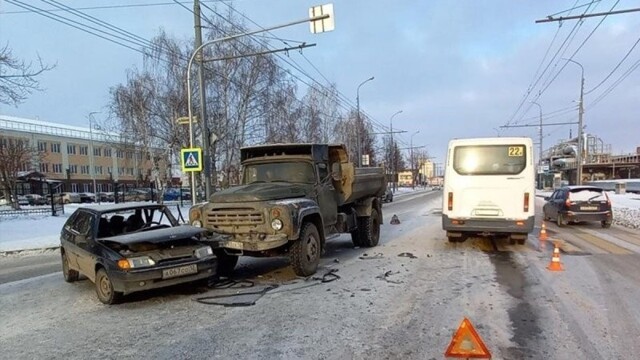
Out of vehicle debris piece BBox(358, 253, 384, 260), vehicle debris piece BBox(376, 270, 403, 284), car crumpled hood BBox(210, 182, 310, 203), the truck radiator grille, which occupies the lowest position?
vehicle debris piece BBox(358, 253, 384, 260)

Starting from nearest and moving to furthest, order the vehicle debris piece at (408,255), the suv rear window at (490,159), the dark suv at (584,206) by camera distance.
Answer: the vehicle debris piece at (408,255)
the suv rear window at (490,159)
the dark suv at (584,206)

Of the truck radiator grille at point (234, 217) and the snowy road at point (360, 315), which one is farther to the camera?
the truck radiator grille at point (234, 217)

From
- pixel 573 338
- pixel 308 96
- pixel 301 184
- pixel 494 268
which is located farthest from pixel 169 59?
pixel 573 338

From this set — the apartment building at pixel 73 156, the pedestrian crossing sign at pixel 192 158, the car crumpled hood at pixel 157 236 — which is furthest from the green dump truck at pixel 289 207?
the apartment building at pixel 73 156

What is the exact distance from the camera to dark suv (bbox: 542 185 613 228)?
16688 mm

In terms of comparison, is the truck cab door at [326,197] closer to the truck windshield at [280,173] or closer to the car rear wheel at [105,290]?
the truck windshield at [280,173]

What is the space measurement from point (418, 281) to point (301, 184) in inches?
121

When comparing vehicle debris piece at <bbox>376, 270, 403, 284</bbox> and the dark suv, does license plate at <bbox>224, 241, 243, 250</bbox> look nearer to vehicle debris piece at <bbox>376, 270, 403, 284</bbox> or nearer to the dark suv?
vehicle debris piece at <bbox>376, 270, 403, 284</bbox>

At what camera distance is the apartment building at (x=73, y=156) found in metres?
72.6

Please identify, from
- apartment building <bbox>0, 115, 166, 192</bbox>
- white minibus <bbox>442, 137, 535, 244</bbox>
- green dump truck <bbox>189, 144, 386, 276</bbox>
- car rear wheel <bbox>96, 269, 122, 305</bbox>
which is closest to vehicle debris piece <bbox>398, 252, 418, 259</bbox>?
green dump truck <bbox>189, 144, 386, 276</bbox>

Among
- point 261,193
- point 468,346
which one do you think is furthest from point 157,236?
point 468,346

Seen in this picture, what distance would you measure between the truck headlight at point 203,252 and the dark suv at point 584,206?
14299 millimetres

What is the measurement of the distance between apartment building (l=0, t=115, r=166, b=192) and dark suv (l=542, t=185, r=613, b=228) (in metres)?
63.4

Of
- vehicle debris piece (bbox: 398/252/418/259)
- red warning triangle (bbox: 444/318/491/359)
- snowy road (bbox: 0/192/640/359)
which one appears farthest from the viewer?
vehicle debris piece (bbox: 398/252/418/259)
